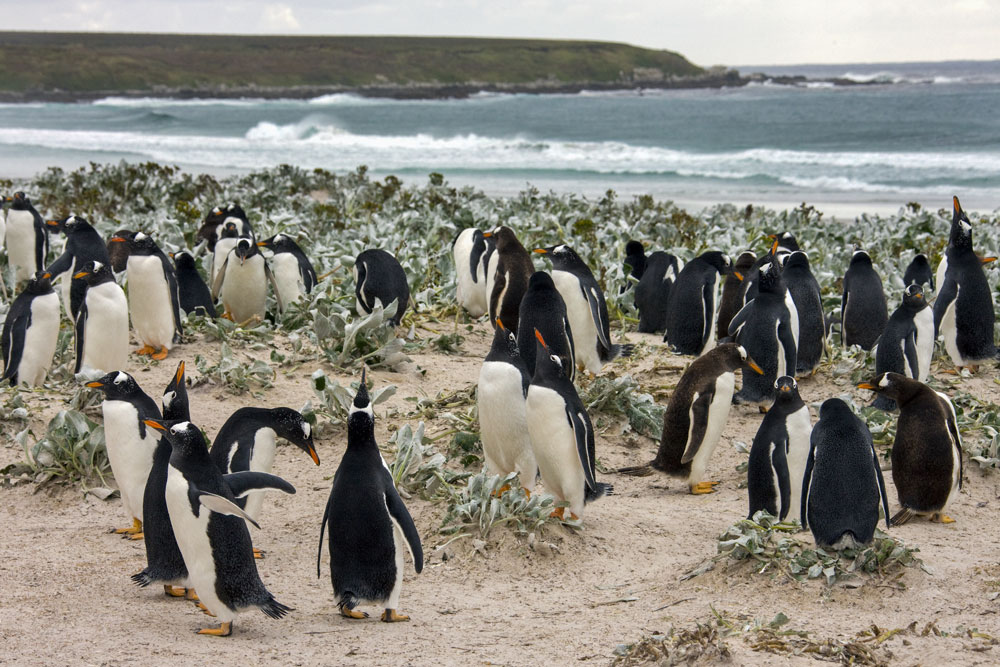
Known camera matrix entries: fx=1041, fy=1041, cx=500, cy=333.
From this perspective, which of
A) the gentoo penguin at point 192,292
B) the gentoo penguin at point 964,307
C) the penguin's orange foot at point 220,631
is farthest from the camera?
the gentoo penguin at point 192,292

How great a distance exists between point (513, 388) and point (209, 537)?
176 centimetres

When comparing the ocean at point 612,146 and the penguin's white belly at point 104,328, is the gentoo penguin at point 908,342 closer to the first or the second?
the penguin's white belly at point 104,328

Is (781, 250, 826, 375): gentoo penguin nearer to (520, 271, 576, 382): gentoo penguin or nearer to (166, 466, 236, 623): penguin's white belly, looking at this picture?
(520, 271, 576, 382): gentoo penguin

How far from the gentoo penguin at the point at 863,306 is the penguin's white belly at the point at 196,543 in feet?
17.1

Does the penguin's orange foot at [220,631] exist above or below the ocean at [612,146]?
below

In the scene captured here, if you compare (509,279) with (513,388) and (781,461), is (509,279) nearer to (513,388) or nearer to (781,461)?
(513,388)

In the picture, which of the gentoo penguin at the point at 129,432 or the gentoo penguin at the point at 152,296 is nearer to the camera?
the gentoo penguin at the point at 129,432

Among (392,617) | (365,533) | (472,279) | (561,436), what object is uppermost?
(472,279)

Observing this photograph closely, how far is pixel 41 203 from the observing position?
13.1 meters

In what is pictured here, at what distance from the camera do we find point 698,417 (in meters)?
5.04

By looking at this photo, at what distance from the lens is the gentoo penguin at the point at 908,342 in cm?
614

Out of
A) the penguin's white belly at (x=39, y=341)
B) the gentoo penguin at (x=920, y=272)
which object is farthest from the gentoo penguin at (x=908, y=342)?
the penguin's white belly at (x=39, y=341)

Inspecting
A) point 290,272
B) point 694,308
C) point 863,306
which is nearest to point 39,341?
point 290,272

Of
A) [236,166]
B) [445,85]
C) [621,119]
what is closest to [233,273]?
[236,166]
